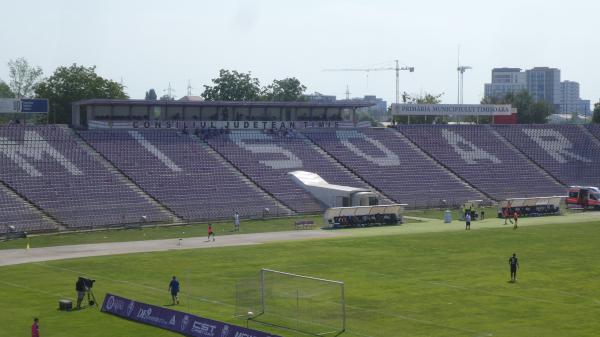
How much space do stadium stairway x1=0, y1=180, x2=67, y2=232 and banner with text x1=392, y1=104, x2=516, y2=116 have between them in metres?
52.9

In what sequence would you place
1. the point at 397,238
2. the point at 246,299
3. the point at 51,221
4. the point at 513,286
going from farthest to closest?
the point at 51,221
the point at 397,238
the point at 513,286
the point at 246,299

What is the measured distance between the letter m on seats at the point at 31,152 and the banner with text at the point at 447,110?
46.2 m

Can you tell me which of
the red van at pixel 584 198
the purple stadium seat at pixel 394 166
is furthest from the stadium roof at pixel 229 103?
the red van at pixel 584 198

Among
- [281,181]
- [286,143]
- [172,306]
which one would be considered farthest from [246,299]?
[286,143]

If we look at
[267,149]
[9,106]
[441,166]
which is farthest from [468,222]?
[9,106]

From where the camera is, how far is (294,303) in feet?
129

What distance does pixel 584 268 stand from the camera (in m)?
52.0

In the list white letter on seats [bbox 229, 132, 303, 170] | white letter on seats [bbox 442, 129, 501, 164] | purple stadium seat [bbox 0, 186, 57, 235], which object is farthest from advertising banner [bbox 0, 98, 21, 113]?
white letter on seats [bbox 442, 129, 501, 164]

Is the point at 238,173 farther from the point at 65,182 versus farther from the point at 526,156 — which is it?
the point at 526,156

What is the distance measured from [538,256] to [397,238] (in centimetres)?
1329

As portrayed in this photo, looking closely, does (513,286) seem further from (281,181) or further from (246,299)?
(281,181)

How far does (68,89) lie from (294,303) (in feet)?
300

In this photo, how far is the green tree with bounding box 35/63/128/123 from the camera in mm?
122688

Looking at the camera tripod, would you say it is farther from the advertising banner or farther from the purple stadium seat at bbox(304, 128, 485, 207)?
the advertising banner
